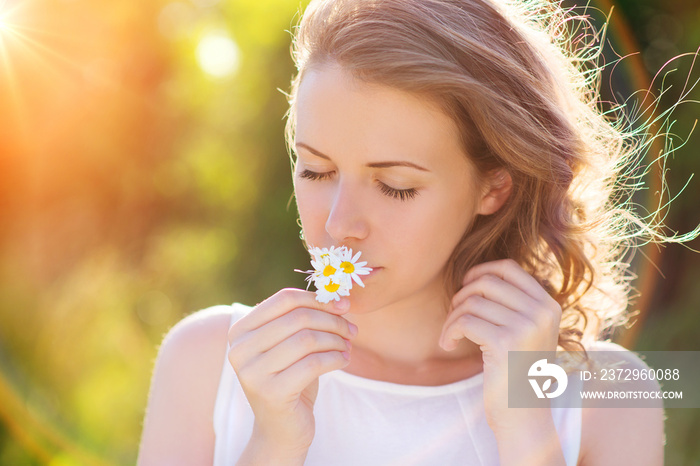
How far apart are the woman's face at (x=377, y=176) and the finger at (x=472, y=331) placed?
8.1 inches

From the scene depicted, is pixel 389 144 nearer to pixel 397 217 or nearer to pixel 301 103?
pixel 397 217

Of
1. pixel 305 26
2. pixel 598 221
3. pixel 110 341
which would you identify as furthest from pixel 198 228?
pixel 598 221

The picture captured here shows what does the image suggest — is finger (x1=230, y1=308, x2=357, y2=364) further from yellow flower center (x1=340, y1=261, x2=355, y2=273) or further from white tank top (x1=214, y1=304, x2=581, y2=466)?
white tank top (x1=214, y1=304, x2=581, y2=466)

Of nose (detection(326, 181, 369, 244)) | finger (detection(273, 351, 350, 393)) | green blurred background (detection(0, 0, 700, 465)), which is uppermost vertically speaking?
green blurred background (detection(0, 0, 700, 465))

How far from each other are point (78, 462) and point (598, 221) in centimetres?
455

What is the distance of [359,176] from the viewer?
2.05 m

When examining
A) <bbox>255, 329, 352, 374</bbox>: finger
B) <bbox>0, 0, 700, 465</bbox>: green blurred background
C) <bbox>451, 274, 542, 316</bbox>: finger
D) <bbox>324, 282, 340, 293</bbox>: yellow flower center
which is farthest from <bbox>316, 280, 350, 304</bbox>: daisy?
<bbox>0, 0, 700, 465</bbox>: green blurred background

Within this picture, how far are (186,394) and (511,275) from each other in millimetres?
1263

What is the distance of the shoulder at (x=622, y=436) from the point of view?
Result: 92.2 inches

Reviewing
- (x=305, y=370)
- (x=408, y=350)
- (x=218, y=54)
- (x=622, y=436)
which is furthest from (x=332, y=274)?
(x=218, y=54)

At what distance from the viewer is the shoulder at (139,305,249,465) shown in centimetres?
240

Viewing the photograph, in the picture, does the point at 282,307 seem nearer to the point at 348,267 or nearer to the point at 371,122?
the point at 348,267

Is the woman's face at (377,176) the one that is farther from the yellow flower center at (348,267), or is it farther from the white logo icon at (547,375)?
the white logo icon at (547,375)

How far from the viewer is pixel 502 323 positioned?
2137mm
